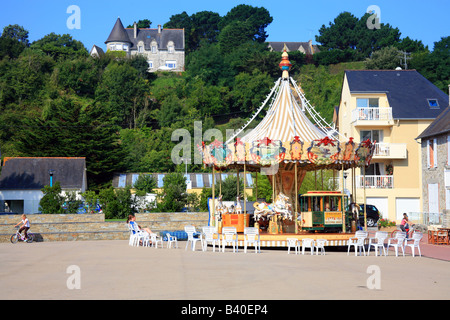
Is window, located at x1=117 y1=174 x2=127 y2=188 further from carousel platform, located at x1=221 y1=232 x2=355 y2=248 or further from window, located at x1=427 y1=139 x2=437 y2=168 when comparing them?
carousel platform, located at x1=221 y1=232 x2=355 y2=248

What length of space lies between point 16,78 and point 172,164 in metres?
30.8

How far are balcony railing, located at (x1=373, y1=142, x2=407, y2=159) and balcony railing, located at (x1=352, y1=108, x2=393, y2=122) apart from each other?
1.92 m

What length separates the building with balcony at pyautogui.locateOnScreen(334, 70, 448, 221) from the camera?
45.9 metres

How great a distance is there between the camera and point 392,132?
46812mm

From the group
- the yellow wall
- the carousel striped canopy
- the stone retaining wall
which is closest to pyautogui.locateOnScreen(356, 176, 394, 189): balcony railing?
the yellow wall

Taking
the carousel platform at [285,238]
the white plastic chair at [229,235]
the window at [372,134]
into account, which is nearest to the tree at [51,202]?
the white plastic chair at [229,235]

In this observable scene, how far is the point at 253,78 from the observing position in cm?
8838

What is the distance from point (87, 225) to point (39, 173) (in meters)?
17.1

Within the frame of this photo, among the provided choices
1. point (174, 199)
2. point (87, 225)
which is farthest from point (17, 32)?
point (87, 225)

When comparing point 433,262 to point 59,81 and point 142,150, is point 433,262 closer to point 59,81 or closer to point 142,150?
point 142,150

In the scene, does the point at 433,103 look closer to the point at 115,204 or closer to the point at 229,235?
the point at 115,204
